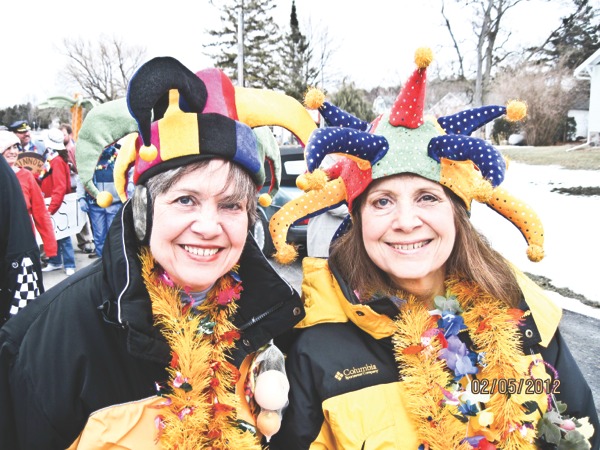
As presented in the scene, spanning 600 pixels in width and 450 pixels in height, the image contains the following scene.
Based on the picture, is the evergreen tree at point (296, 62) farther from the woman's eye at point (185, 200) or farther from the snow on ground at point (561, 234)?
the woman's eye at point (185, 200)

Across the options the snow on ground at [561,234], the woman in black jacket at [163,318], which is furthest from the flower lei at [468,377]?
the snow on ground at [561,234]

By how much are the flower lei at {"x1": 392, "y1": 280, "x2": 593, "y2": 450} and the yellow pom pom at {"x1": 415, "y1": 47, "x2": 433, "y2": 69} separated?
896mm

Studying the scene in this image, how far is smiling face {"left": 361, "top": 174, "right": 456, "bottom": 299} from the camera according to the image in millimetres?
1748

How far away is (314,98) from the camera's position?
1.85 m

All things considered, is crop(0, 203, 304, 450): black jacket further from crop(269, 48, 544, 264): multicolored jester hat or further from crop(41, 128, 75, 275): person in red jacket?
crop(41, 128, 75, 275): person in red jacket

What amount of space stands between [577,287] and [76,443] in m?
5.80

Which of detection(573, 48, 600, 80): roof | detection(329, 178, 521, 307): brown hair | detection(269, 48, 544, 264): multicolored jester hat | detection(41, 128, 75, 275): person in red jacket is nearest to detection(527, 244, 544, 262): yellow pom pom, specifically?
detection(269, 48, 544, 264): multicolored jester hat

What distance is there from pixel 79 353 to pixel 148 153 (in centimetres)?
65

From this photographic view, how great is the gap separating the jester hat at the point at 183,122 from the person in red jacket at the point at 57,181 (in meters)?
4.94

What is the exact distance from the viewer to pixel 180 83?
4.95ft

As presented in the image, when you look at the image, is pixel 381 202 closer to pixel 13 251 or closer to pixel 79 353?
pixel 79 353

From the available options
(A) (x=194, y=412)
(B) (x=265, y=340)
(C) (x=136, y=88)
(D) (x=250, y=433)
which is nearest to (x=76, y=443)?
(A) (x=194, y=412)

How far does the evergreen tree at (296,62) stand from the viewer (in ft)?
103

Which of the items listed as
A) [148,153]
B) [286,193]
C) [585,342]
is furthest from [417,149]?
[286,193]
